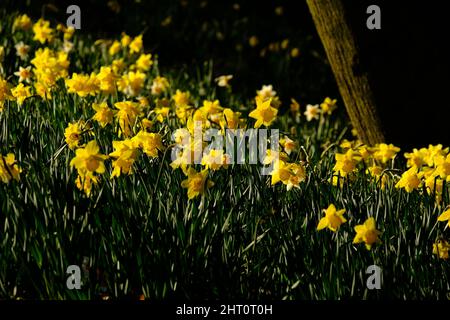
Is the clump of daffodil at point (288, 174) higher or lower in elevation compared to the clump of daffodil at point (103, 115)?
lower

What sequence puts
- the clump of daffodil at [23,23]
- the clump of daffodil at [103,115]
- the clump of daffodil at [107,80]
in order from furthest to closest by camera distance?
the clump of daffodil at [23,23] < the clump of daffodil at [107,80] < the clump of daffodil at [103,115]

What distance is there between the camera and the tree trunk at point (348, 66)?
14.5 ft

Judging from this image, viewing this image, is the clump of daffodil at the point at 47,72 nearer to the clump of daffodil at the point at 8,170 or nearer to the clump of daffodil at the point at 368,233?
the clump of daffodil at the point at 8,170

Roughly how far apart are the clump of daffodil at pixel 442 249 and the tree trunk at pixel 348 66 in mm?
1745

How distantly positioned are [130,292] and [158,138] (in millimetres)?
662

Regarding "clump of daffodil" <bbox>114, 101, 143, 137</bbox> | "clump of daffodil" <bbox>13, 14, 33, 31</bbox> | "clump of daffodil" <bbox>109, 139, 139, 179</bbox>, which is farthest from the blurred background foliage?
"clump of daffodil" <bbox>109, 139, 139, 179</bbox>

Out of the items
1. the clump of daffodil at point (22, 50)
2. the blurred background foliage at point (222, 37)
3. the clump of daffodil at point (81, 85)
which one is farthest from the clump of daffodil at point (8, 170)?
the blurred background foliage at point (222, 37)

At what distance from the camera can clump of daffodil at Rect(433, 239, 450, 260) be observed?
2819 mm

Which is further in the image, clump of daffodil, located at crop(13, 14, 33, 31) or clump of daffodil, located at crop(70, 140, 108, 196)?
clump of daffodil, located at crop(13, 14, 33, 31)

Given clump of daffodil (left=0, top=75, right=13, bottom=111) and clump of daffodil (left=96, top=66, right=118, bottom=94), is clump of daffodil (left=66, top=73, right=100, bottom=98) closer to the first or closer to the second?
clump of daffodil (left=96, top=66, right=118, bottom=94)

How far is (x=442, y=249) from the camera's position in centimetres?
283

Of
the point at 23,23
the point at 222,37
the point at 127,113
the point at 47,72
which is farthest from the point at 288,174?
the point at 222,37

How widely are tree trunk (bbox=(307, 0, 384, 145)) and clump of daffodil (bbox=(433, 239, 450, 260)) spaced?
1745mm

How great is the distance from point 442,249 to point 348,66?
1854mm
